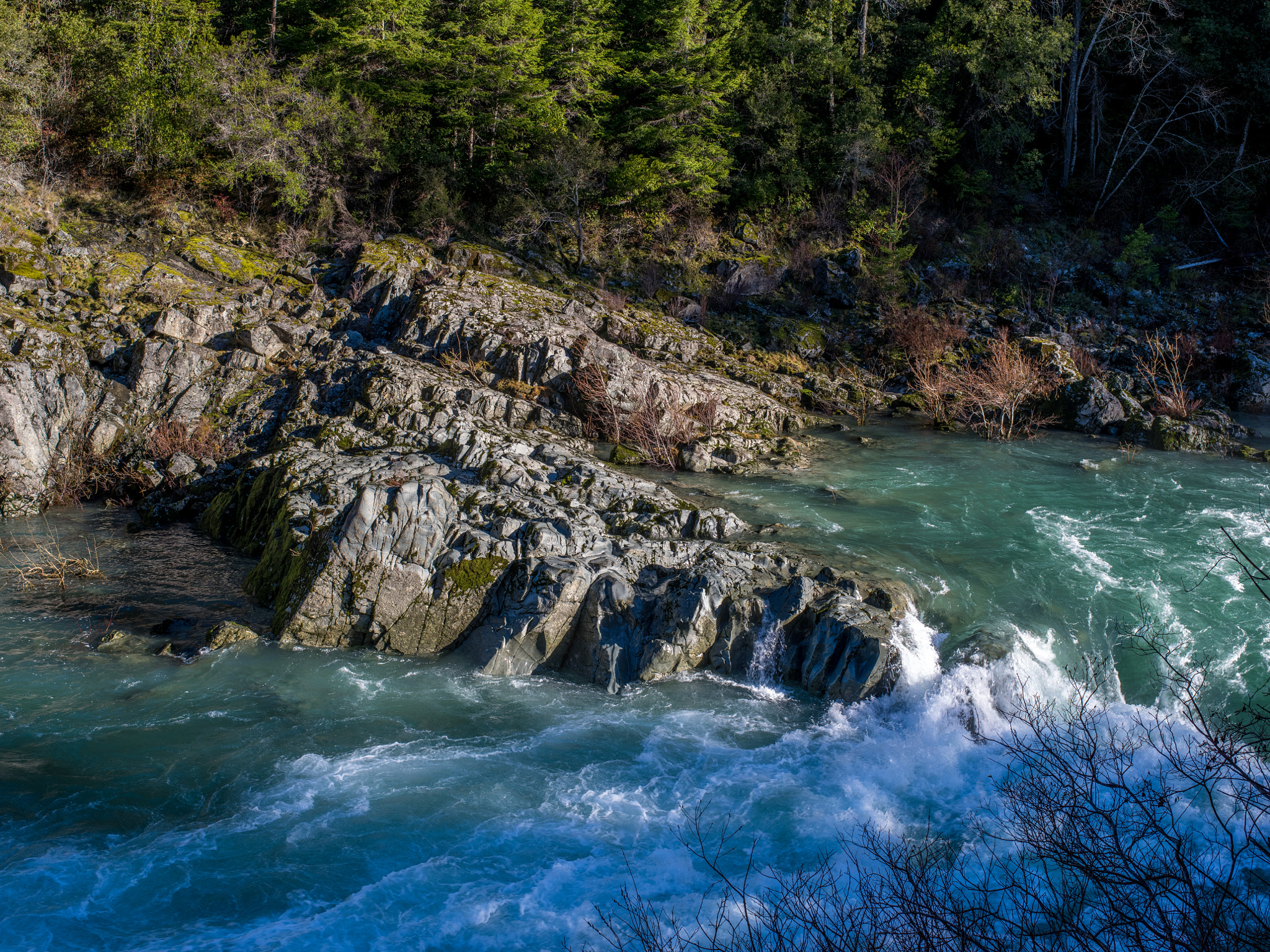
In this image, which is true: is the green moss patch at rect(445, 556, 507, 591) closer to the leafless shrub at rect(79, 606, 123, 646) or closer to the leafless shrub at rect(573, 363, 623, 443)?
the leafless shrub at rect(79, 606, 123, 646)

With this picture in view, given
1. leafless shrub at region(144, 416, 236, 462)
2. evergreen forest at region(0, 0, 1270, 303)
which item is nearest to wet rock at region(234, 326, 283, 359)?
leafless shrub at region(144, 416, 236, 462)

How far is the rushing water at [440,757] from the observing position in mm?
6258

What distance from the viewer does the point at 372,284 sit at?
21.5 metres

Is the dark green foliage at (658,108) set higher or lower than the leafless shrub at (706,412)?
higher

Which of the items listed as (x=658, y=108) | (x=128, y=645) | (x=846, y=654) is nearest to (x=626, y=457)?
(x=846, y=654)

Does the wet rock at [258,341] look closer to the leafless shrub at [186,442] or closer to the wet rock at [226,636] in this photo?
the leafless shrub at [186,442]

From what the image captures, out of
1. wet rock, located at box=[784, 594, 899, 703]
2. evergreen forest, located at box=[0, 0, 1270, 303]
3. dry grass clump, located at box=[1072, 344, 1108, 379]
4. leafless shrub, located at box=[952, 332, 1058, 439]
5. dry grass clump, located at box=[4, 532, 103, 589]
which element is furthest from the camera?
evergreen forest, located at box=[0, 0, 1270, 303]

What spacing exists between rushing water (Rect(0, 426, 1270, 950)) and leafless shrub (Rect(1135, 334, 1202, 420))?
9239 millimetres

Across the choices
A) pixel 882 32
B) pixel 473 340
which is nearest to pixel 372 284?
pixel 473 340

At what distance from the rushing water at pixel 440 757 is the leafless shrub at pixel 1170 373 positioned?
9239 mm

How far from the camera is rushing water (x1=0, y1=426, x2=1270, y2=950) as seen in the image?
20.5 feet

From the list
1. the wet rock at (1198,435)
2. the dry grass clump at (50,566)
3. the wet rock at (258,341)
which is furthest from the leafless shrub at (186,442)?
the wet rock at (1198,435)

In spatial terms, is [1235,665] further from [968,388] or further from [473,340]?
[473,340]

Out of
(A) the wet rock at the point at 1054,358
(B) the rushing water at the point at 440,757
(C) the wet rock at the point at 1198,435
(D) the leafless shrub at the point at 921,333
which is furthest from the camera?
(D) the leafless shrub at the point at 921,333
